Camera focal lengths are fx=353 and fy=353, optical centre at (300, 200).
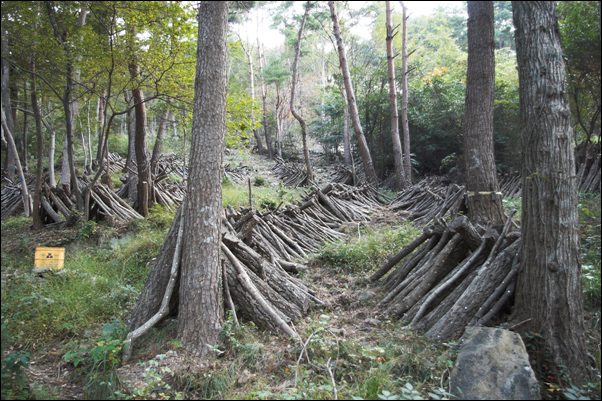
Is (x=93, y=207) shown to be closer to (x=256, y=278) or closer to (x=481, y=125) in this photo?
(x=256, y=278)

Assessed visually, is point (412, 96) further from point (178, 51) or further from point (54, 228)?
point (54, 228)

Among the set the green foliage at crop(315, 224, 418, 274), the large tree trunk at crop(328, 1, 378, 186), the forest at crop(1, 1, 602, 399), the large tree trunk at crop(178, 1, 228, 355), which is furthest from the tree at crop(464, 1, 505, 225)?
the large tree trunk at crop(328, 1, 378, 186)

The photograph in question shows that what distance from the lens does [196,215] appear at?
3574mm

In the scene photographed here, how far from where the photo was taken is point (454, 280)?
381 cm

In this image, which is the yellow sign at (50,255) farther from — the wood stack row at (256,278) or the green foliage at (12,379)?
the green foliage at (12,379)

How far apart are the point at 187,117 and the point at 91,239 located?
3.23 m

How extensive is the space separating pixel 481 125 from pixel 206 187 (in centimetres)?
403

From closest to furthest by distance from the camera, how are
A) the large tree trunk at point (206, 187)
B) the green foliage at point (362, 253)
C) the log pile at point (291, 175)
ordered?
the large tree trunk at point (206, 187) → the green foliage at point (362, 253) → the log pile at point (291, 175)

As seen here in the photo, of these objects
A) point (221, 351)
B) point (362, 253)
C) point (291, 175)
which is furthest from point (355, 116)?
point (221, 351)

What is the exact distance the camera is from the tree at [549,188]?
274 cm

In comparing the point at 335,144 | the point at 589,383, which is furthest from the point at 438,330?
the point at 335,144

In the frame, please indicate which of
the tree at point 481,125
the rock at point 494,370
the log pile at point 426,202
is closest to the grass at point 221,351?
the rock at point 494,370

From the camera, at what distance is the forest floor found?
2.70 meters

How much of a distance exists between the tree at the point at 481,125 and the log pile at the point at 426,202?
2.27 meters
